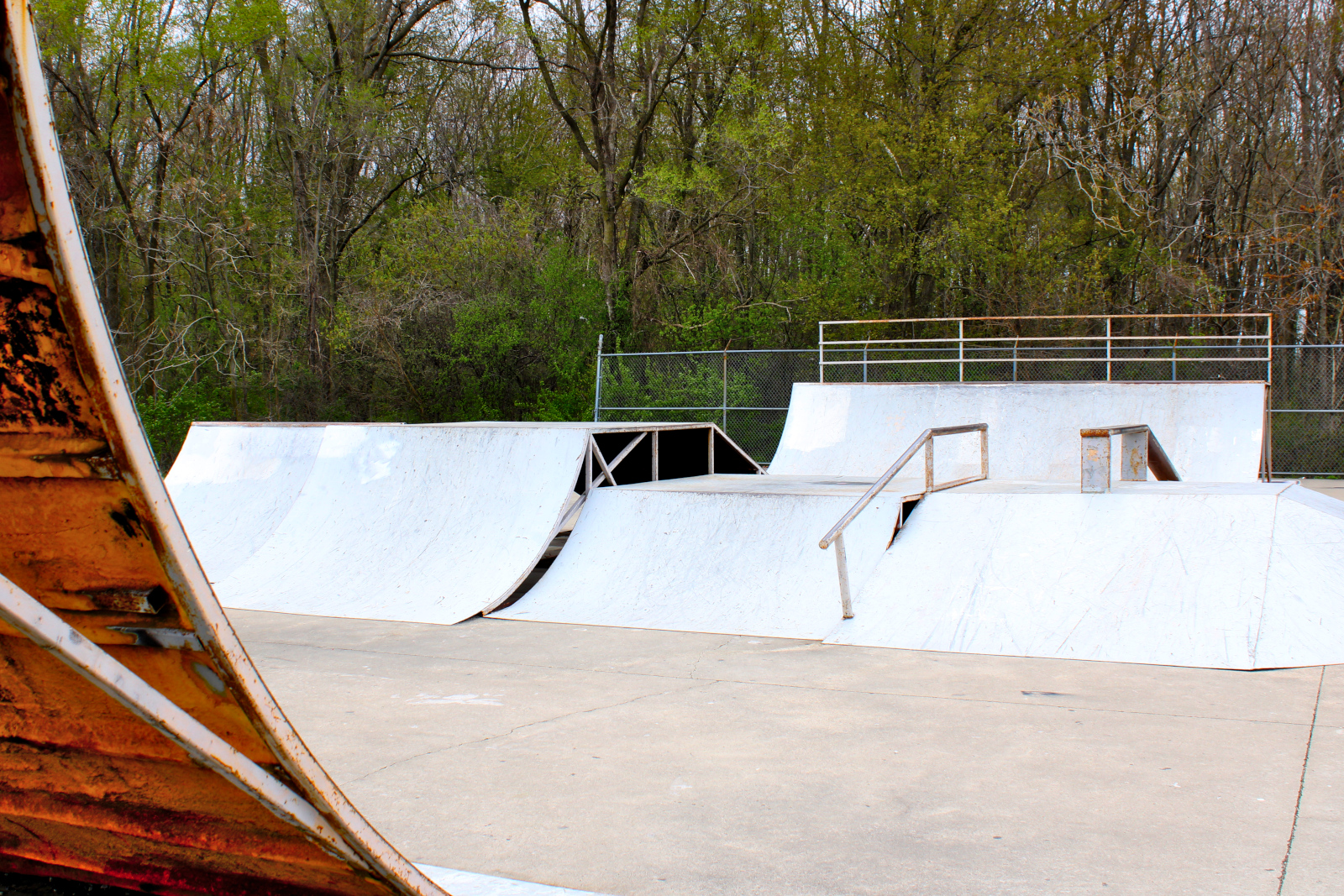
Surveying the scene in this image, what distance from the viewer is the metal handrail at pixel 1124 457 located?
7.51 m

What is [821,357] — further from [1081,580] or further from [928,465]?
[1081,580]

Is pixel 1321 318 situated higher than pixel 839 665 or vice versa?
pixel 1321 318

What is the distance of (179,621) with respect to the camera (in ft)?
6.82

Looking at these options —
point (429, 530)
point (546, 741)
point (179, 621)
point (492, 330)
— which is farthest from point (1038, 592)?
point (492, 330)

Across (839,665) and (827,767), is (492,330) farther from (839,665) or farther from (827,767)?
(827,767)

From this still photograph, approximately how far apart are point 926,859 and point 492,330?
20.6m

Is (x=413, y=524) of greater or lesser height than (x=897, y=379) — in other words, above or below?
below

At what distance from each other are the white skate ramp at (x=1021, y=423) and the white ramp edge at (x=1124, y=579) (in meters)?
4.99

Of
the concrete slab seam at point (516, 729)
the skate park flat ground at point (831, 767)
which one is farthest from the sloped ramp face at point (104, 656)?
the concrete slab seam at point (516, 729)

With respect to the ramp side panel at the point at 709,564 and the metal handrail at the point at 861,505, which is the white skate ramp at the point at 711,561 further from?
the metal handrail at the point at 861,505

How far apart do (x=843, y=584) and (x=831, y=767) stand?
2725 millimetres

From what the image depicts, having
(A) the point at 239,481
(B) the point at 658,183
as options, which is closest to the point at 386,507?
(A) the point at 239,481

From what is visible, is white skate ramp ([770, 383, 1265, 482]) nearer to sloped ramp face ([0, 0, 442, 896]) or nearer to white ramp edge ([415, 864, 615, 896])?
white ramp edge ([415, 864, 615, 896])

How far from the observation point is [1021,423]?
44.2 ft
